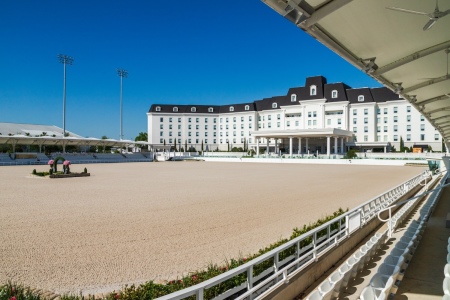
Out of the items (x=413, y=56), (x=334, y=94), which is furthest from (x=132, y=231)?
(x=334, y=94)

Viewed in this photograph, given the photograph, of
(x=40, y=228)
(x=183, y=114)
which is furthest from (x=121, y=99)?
(x=40, y=228)

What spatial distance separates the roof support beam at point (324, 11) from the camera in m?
4.06

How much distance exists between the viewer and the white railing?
4260mm

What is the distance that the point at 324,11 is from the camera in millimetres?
4207

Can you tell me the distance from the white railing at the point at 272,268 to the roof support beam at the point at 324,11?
11.8 ft

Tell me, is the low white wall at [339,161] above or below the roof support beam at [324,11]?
below

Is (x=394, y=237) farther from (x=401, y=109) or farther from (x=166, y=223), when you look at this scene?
(x=401, y=109)

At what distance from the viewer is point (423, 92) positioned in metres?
9.90

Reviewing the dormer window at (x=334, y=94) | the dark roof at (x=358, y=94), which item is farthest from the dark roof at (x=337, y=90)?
the dark roof at (x=358, y=94)

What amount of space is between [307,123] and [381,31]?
79.6 m

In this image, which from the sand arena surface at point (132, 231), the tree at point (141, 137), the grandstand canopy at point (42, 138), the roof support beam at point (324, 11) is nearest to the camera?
the roof support beam at point (324, 11)

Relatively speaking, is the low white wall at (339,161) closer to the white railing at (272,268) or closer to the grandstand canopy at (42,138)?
the grandstand canopy at (42,138)

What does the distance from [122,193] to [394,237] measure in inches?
625

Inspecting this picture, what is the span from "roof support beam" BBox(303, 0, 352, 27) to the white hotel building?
6376 cm
